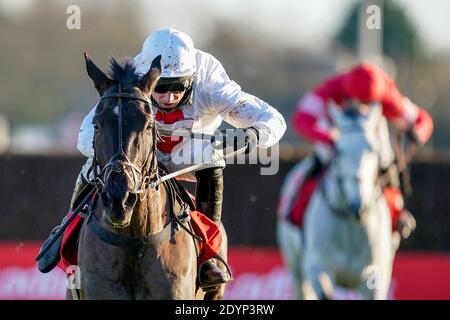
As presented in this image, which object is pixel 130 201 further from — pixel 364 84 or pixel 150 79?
pixel 364 84

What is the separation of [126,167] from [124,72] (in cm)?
64

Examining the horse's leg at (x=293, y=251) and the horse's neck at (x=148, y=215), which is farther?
the horse's leg at (x=293, y=251)

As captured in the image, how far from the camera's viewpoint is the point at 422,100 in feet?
186

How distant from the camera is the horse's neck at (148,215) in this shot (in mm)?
6148

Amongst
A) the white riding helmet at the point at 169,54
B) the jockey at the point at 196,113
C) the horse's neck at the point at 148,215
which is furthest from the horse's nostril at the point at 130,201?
the white riding helmet at the point at 169,54

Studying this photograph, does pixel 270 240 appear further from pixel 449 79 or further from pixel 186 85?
pixel 449 79

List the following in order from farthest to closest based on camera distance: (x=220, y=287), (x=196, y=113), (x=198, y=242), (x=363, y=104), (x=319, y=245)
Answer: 1. (x=363, y=104)
2. (x=319, y=245)
3. (x=220, y=287)
4. (x=196, y=113)
5. (x=198, y=242)

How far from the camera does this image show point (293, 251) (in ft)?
40.9

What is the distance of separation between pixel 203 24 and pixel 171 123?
3562 centimetres

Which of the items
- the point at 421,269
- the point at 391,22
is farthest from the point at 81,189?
the point at 391,22

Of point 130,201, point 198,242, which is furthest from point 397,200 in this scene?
point 130,201

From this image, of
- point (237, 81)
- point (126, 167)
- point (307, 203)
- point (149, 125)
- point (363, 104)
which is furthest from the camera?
point (237, 81)

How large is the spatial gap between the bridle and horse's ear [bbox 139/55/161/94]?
96 mm

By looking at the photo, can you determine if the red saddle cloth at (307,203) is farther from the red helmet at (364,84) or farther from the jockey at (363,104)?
the red helmet at (364,84)
